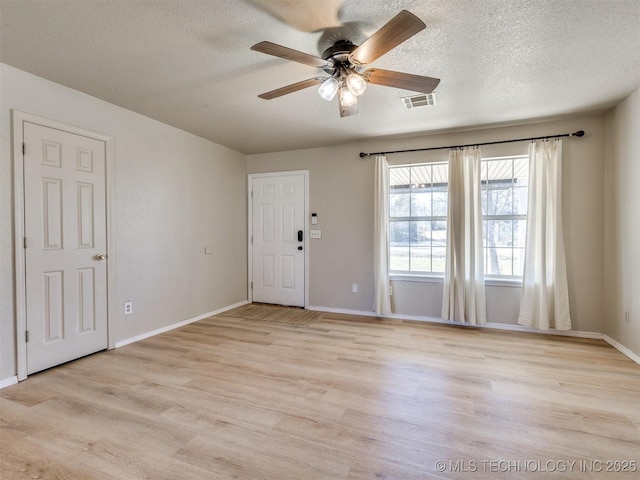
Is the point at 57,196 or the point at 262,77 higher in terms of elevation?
the point at 262,77

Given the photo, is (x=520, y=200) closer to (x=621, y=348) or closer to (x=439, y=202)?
(x=439, y=202)

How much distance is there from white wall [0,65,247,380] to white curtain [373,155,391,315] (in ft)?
7.46

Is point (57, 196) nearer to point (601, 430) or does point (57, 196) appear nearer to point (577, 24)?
point (577, 24)

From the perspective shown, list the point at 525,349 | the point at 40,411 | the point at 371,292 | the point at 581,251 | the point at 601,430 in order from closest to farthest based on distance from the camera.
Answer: the point at 601,430 < the point at 40,411 < the point at 525,349 < the point at 581,251 < the point at 371,292

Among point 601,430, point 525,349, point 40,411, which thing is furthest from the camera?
point 525,349

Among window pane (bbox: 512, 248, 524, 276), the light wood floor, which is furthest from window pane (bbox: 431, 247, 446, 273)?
the light wood floor

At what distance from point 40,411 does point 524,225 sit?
4.90 meters

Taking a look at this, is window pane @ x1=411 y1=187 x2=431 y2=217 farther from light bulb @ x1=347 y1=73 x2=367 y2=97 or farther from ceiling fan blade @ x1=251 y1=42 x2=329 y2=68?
ceiling fan blade @ x1=251 y1=42 x2=329 y2=68

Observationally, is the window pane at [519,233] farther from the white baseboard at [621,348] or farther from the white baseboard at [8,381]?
the white baseboard at [8,381]

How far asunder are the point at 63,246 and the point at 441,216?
13.8ft

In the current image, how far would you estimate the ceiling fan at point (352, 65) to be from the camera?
1691 mm

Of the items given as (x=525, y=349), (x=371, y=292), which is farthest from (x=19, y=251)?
(x=525, y=349)

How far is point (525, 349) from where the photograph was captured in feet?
10.1

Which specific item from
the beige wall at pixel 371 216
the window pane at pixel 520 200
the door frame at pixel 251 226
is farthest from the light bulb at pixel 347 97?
the window pane at pixel 520 200
